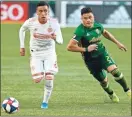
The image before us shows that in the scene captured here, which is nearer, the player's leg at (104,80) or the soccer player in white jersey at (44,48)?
the soccer player in white jersey at (44,48)

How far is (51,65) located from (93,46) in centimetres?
93

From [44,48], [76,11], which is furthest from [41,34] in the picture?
[76,11]

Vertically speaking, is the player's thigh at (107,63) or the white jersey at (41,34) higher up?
the white jersey at (41,34)

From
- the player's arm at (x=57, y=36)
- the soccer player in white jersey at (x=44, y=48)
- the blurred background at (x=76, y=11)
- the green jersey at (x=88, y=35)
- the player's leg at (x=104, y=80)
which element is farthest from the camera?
the blurred background at (x=76, y=11)

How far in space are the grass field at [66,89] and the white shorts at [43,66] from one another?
665 millimetres

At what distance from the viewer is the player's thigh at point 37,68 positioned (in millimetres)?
12078

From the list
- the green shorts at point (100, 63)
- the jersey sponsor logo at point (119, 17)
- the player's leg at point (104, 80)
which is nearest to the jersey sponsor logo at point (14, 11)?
the jersey sponsor logo at point (119, 17)

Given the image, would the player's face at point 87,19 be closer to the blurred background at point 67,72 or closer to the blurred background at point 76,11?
the blurred background at point 67,72

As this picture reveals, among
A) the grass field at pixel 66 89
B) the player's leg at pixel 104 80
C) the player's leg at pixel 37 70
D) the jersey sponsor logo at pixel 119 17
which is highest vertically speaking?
the player's leg at pixel 37 70

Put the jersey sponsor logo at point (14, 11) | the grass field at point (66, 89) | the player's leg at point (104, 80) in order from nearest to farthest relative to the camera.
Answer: the grass field at point (66, 89), the player's leg at point (104, 80), the jersey sponsor logo at point (14, 11)

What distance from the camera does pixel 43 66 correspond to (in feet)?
40.3

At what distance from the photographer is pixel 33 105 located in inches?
480

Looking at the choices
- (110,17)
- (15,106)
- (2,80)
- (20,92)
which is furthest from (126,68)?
(110,17)

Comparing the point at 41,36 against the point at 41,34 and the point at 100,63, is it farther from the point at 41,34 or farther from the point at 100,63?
the point at 100,63
